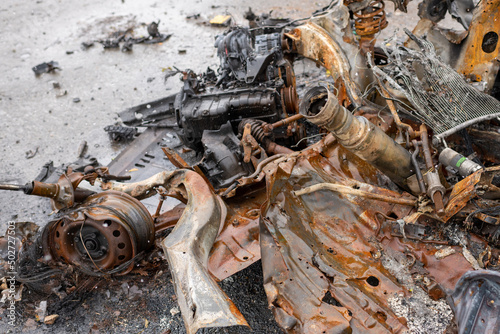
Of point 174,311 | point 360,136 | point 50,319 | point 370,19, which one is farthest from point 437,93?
point 50,319

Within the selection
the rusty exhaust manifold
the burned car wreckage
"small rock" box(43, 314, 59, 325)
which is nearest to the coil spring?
the burned car wreckage

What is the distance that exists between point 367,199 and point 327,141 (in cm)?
69

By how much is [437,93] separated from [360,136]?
1.03 m

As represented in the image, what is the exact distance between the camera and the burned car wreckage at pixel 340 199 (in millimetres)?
2598

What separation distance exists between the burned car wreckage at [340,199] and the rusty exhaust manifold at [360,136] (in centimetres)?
1

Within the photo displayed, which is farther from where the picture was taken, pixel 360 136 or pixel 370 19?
pixel 370 19

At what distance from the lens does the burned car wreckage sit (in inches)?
102

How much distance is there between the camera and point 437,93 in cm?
334

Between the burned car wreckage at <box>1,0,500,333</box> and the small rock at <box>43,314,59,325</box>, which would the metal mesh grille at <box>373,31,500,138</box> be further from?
the small rock at <box>43,314,59,325</box>

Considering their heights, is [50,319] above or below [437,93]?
below

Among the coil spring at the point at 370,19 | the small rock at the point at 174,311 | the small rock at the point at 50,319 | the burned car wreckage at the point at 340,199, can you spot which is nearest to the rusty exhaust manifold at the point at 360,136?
the burned car wreckage at the point at 340,199

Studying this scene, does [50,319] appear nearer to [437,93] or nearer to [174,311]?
[174,311]

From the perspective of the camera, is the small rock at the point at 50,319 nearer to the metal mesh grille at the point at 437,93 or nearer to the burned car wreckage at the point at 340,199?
the burned car wreckage at the point at 340,199

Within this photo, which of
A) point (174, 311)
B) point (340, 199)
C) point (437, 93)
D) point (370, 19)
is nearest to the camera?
point (340, 199)
